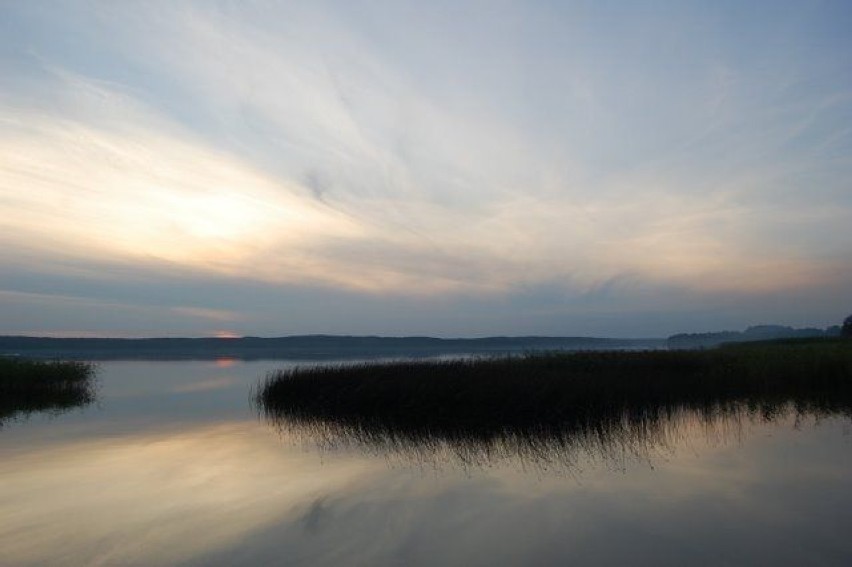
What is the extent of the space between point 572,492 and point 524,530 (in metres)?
2.04

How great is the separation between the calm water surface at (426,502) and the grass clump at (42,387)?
742 centimetres

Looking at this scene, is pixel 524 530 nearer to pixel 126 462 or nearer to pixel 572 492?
pixel 572 492

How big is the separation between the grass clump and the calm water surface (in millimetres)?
7418

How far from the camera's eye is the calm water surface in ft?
22.7

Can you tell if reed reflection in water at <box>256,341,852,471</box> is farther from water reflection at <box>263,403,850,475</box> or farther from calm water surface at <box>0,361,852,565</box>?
calm water surface at <box>0,361,852,565</box>

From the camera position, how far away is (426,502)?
905cm

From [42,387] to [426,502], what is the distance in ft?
73.2

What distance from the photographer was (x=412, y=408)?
18.3 meters

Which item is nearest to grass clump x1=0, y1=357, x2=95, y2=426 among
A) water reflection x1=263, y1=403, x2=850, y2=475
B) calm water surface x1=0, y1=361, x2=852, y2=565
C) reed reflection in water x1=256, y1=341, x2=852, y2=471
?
reed reflection in water x1=256, y1=341, x2=852, y2=471

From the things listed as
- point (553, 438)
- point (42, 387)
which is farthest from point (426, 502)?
point (42, 387)

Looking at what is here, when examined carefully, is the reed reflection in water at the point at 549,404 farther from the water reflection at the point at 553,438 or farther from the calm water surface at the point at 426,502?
the calm water surface at the point at 426,502

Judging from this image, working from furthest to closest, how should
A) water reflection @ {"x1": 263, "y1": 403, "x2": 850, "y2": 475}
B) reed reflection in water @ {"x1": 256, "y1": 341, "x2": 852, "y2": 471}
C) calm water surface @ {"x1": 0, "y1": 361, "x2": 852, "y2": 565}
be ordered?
reed reflection in water @ {"x1": 256, "y1": 341, "x2": 852, "y2": 471} → water reflection @ {"x1": 263, "y1": 403, "x2": 850, "y2": 475} → calm water surface @ {"x1": 0, "y1": 361, "x2": 852, "y2": 565}

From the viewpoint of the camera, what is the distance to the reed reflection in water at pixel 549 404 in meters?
13.2

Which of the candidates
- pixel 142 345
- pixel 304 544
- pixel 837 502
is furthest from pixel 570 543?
pixel 142 345
